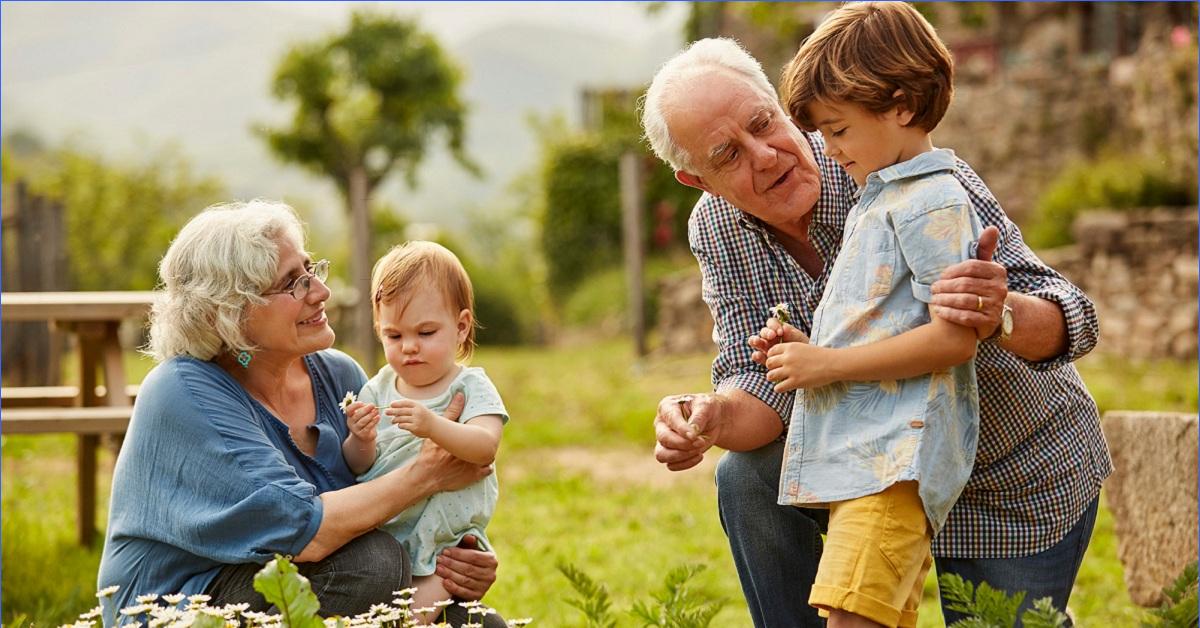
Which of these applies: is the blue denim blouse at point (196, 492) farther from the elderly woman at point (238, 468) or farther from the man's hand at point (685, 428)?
the man's hand at point (685, 428)

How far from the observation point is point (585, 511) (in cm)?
670

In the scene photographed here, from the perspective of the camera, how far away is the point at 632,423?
9.12 m

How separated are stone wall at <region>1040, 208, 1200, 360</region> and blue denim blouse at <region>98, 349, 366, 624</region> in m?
9.55

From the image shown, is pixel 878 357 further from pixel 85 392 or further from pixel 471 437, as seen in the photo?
pixel 85 392

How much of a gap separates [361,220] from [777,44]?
10.2 meters

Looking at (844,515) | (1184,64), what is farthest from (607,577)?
(1184,64)

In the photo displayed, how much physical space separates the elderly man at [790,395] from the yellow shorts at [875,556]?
A: 36cm

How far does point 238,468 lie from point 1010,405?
1.66m

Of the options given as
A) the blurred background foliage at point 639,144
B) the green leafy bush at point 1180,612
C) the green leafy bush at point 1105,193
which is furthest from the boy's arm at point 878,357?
the green leafy bush at point 1105,193

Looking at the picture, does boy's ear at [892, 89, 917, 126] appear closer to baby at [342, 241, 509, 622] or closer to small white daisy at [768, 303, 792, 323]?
small white daisy at [768, 303, 792, 323]

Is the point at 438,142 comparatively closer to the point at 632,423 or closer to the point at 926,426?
the point at 632,423

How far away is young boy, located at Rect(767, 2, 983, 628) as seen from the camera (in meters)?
2.43

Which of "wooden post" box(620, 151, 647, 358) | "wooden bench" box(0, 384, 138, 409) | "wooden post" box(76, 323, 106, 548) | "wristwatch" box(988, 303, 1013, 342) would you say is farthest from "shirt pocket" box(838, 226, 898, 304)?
"wooden post" box(620, 151, 647, 358)

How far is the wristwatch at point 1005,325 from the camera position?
8.03ft
